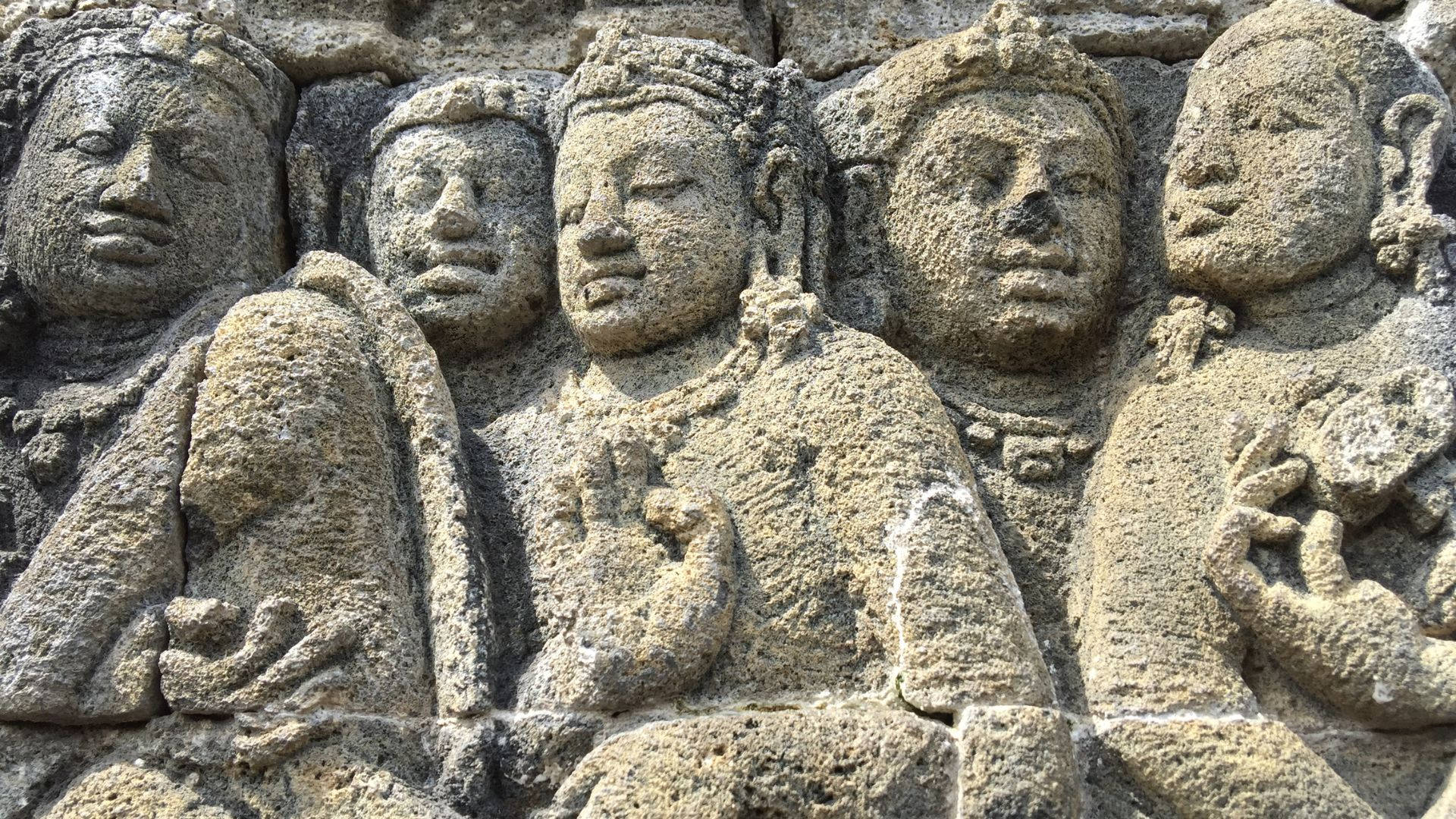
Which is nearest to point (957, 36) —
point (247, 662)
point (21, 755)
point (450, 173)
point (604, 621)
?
point (450, 173)

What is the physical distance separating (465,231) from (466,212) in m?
0.05

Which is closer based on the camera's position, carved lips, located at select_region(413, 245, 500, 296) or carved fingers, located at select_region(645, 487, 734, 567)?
carved fingers, located at select_region(645, 487, 734, 567)

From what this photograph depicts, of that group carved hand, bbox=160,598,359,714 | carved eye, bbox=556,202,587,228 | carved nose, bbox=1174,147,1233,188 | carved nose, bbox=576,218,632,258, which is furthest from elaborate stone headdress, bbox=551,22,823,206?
carved hand, bbox=160,598,359,714

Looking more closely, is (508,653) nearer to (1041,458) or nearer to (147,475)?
(147,475)

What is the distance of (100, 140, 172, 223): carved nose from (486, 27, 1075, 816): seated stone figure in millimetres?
1073

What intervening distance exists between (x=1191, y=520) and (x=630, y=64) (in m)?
1.87

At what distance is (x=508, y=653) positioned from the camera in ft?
11.2

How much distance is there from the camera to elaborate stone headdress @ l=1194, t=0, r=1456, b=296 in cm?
365

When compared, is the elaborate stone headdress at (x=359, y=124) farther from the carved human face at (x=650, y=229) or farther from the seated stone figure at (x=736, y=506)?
the carved human face at (x=650, y=229)

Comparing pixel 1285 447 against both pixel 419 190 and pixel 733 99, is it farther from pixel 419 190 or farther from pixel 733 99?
pixel 419 190

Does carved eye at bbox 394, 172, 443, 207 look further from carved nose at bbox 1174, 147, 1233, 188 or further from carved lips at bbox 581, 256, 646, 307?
carved nose at bbox 1174, 147, 1233, 188

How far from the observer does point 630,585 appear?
3350 millimetres

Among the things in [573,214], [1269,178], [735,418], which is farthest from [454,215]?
[1269,178]

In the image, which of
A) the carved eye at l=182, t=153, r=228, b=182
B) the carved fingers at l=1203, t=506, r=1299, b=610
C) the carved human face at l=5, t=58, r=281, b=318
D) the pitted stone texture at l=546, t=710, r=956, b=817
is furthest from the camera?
the carved eye at l=182, t=153, r=228, b=182
